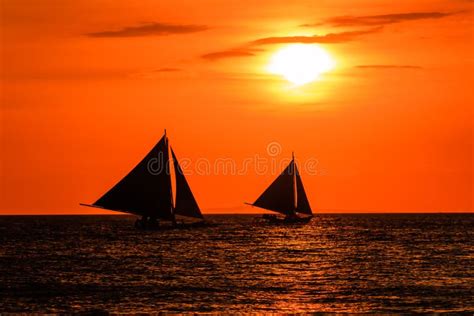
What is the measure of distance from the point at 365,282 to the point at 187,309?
1610 cm

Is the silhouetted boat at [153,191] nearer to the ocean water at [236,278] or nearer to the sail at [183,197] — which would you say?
the sail at [183,197]

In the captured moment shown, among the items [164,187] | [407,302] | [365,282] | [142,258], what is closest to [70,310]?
[407,302]

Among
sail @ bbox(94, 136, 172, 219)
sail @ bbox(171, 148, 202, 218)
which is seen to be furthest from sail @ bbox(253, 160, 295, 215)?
sail @ bbox(94, 136, 172, 219)

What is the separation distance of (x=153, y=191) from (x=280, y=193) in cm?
4041

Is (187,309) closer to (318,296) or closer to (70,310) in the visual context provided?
(70,310)

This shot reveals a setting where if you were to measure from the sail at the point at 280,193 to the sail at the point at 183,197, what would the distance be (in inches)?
1333

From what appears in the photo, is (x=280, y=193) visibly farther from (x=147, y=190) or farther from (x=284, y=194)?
(x=147, y=190)

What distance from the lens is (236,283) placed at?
55.1 m

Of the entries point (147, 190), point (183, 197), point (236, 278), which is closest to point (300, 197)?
point (183, 197)

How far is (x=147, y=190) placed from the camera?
9781 centimetres

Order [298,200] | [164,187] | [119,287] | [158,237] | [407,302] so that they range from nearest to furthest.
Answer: [407,302], [119,287], [164,187], [158,237], [298,200]

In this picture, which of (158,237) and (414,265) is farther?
(158,237)

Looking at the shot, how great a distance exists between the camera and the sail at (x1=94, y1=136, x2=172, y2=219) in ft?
313

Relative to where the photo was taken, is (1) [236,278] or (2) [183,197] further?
(2) [183,197]
